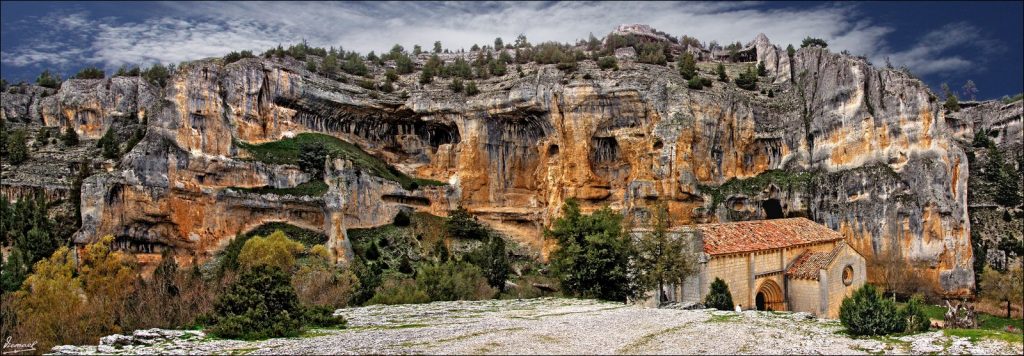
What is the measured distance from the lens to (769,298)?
35.4 m

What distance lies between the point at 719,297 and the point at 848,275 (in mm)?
8902

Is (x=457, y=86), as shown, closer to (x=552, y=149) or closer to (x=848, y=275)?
(x=552, y=149)

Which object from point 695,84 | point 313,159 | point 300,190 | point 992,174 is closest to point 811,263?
point 695,84

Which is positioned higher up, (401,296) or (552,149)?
(552,149)

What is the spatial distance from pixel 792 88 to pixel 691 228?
33.0 metres

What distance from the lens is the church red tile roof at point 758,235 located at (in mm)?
34094

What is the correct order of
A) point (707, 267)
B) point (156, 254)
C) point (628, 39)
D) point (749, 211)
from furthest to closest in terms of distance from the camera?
point (628, 39), point (749, 211), point (156, 254), point (707, 267)

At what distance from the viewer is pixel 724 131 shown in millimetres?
58125

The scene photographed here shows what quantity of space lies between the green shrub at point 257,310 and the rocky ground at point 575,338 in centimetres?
62

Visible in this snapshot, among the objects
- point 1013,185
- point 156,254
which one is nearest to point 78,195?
point 156,254

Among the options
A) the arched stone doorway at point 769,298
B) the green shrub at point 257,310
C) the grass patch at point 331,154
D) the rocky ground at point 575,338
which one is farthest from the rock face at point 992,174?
the green shrub at point 257,310

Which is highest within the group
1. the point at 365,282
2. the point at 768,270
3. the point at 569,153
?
the point at 569,153

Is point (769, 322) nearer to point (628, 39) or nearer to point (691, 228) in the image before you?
point (691, 228)

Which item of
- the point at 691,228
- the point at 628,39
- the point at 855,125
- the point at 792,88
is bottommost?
the point at 691,228
